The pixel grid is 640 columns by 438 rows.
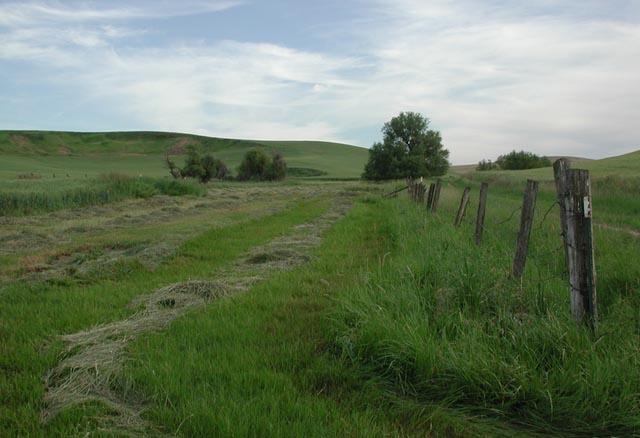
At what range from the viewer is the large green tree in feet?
215

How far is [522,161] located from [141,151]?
272 ft

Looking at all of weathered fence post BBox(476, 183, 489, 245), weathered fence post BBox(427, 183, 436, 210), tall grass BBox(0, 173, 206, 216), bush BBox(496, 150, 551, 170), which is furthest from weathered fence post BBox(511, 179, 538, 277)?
bush BBox(496, 150, 551, 170)

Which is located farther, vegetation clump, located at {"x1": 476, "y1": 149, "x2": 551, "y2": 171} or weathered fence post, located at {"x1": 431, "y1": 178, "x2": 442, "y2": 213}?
vegetation clump, located at {"x1": 476, "y1": 149, "x2": 551, "y2": 171}

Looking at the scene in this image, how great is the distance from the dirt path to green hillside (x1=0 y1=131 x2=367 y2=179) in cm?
7559

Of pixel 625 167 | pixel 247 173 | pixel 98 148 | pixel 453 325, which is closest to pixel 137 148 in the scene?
pixel 98 148

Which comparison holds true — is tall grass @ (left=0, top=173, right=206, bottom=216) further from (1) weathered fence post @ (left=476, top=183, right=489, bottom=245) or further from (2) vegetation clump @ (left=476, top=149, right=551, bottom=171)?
(2) vegetation clump @ (left=476, top=149, right=551, bottom=171)

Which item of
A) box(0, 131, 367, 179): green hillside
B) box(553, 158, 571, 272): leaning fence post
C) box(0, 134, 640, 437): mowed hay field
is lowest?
box(0, 134, 640, 437): mowed hay field

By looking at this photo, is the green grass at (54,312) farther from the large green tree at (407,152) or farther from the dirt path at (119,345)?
the large green tree at (407,152)

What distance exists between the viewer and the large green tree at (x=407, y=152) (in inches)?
2576

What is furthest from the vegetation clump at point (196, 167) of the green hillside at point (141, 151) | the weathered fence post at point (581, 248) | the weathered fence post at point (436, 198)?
the weathered fence post at point (581, 248)

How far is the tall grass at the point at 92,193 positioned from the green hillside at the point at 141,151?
47.3m

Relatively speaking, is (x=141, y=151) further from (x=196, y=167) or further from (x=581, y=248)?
(x=581, y=248)

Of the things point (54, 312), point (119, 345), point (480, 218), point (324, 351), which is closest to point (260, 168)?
point (480, 218)

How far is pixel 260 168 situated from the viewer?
7206 cm
